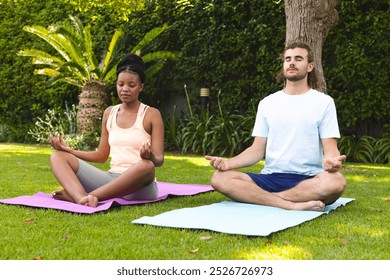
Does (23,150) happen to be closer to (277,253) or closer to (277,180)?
(277,180)

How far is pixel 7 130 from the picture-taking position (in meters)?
13.8

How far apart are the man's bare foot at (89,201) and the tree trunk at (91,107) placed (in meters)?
7.03

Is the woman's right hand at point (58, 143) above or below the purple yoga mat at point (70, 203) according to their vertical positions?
above

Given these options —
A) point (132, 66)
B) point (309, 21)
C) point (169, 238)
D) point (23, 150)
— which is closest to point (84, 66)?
point (23, 150)

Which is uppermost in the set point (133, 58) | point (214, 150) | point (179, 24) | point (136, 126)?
point (179, 24)

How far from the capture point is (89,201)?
430 cm

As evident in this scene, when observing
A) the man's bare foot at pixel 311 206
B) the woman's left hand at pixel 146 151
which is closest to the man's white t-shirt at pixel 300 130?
the man's bare foot at pixel 311 206

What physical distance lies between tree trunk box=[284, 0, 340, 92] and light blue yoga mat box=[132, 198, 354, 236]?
333 cm

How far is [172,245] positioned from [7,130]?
11604mm

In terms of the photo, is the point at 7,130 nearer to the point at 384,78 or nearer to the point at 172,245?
the point at 384,78

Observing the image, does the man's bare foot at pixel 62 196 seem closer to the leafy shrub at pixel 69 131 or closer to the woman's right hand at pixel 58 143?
the woman's right hand at pixel 58 143

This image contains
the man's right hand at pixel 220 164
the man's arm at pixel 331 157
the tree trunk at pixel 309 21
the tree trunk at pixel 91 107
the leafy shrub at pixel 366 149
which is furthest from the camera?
the tree trunk at pixel 91 107

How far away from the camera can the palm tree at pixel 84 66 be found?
11.0m
